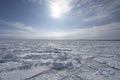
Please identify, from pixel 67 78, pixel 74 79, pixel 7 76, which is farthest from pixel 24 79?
pixel 74 79

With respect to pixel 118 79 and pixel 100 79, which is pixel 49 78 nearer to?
pixel 100 79

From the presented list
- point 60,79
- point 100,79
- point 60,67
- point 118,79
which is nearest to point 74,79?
point 60,79

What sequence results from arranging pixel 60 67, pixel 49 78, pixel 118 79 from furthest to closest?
pixel 60 67, pixel 49 78, pixel 118 79

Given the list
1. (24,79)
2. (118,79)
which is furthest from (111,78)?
(24,79)

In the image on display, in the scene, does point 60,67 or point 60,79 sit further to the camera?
point 60,67

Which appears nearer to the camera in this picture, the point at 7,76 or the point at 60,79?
the point at 60,79

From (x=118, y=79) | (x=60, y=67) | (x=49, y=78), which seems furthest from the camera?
(x=60, y=67)

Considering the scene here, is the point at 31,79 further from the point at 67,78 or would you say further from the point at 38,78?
the point at 67,78

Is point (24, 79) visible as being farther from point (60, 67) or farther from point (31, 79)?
point (60, 67)
